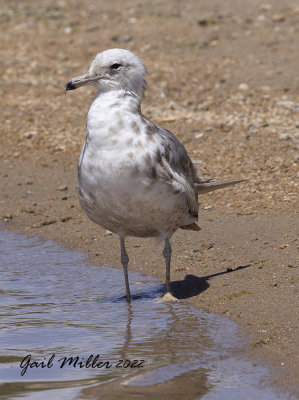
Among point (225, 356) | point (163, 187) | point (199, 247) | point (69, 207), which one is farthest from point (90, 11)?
point (225, 356)

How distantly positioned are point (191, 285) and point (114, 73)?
2.16 m

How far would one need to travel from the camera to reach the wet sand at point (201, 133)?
7465 millimetres

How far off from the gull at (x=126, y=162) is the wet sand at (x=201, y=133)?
98 centimetres

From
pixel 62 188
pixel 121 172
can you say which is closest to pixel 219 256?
pixel 121 172

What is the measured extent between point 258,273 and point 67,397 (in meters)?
2.93

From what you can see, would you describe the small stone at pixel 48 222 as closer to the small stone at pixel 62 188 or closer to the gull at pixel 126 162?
the small stone at pixel 62 188

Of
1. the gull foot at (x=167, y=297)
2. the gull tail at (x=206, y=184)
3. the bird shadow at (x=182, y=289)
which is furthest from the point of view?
the gull tail at (x=206, y=184)

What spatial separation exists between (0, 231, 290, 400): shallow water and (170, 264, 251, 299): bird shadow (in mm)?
170

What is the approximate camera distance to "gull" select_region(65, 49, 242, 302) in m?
6.46

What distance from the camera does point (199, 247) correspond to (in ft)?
28.2

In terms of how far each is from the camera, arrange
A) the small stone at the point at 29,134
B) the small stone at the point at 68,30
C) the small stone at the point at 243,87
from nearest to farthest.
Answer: the small stone at the point at 29,134, the small stone at the point at 243,87, the small stone at the point at 68,30

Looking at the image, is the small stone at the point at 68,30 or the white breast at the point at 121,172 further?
the small stone at the point at 68,30

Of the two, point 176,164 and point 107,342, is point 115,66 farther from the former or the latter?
point 107,342

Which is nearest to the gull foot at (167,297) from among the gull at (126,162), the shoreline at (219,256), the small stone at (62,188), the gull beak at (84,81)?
the shoreline at (219,256)
